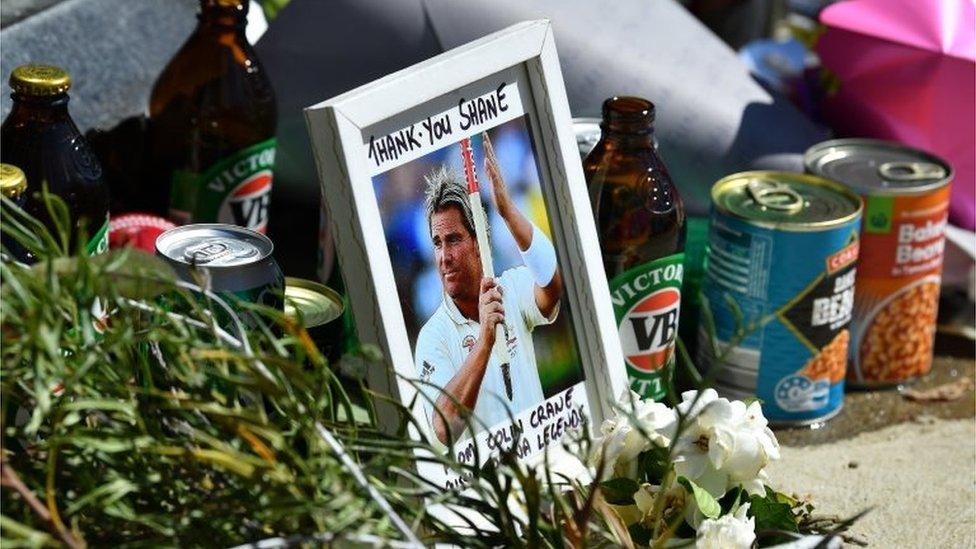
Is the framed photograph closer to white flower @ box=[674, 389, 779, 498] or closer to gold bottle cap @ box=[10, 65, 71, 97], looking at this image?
white flower @ box=[674, 389, 779, 498]

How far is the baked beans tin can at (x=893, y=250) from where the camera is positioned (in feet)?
6.30

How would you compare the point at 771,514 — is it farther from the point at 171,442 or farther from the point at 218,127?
the point at 218,127

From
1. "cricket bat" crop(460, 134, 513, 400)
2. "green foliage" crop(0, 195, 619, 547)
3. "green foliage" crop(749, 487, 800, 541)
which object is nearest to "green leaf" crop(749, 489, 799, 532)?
"green foliage" crop(749, 487, 800, 541)

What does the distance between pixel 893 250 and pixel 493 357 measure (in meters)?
0.81

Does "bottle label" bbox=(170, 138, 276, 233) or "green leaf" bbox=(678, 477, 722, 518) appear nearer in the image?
"green leaf" bbox=(678, 477, 722, 518)

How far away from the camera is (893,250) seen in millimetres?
1938

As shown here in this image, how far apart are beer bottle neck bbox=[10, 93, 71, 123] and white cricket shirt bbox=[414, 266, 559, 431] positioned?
506 millimetres

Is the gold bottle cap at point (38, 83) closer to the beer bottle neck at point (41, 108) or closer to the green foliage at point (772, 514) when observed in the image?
the beer bottle neck at point (41, 108)

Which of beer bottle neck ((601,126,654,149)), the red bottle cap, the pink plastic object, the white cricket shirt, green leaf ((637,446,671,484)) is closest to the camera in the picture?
green leaf ((637,446,671,484))

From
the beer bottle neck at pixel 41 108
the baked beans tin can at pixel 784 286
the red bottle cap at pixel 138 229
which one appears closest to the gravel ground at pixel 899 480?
the baked beans tin can at pixel 784 286

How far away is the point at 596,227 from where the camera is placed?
1597 mm

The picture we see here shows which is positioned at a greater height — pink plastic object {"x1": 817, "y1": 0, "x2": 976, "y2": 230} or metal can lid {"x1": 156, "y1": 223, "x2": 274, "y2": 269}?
metal can lid {"x1": 156, "y1": 223, "x2": 274, "y2": 269}

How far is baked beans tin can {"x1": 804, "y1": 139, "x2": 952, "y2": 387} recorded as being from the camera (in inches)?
75.6

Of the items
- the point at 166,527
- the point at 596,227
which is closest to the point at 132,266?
the point at 166,527
